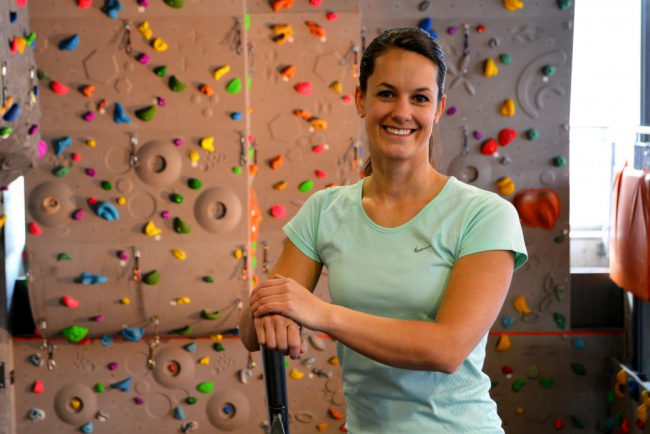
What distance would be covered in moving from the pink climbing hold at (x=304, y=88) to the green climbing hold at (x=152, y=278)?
1078 mm

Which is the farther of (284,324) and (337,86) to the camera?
(337,86)

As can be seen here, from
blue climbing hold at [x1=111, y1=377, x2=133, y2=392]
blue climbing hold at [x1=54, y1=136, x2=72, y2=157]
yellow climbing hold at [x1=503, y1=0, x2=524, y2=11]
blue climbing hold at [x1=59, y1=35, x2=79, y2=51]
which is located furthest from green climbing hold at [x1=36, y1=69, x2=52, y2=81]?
yellow climbing hold at [x1=503, y1=0, x2=524, y2=11]

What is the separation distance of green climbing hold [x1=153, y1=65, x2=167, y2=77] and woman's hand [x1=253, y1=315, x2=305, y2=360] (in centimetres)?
262

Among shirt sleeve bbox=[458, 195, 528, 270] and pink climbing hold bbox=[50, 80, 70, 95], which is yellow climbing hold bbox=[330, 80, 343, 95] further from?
shirt sleeve bbox=[458, 195, 528, 270]

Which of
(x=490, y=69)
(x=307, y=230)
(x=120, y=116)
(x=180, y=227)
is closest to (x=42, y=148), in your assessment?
(x=120, y=116)

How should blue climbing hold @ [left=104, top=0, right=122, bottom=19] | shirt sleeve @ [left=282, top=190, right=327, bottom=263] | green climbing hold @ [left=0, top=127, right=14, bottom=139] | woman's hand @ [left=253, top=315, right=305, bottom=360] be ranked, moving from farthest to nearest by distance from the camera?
1. blue climbing hold @ [left=104, top=0, right=122, bottom=19]
2. green climbing hold @ [left=0, top=127, right=14, bottom=139]
3. shirt sleeve @ [left=282, top=190, right=327, bottom=263]
4. woman's hand @ [left=253, top=315, right=305, bottom=360]

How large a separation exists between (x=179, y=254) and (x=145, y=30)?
103 centimetres

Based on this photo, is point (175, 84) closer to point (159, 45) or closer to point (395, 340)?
point (159, 45)

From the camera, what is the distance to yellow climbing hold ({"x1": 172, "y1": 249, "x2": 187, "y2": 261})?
12.0 feet

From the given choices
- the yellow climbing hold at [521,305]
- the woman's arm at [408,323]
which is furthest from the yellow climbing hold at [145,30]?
the woman's arm at [408,323]

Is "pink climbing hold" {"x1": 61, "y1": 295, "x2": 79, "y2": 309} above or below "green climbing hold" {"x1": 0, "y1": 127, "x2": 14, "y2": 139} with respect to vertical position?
below

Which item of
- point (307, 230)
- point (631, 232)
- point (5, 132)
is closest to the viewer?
point (307, 230)

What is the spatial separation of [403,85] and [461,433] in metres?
0.58

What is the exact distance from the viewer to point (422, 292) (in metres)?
1.28
